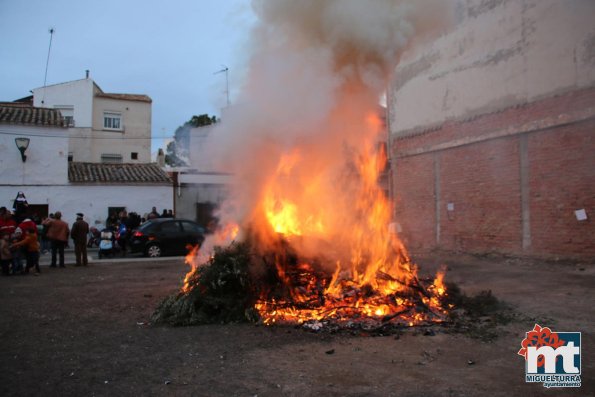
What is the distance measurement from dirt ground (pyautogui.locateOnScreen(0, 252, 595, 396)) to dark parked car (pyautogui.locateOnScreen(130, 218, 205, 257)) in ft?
27.4

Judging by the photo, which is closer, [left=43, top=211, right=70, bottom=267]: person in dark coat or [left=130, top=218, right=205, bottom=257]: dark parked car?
[left=43, top=211, right=70, bottom=267]: person in dark coat

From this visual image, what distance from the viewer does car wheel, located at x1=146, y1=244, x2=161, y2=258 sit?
657 inches

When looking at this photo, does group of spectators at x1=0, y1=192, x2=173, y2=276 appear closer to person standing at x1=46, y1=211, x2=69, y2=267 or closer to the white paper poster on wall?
person standing at x1=46, y1=211, x2=69, y2=267

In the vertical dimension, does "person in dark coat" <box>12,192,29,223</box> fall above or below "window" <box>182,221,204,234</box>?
above

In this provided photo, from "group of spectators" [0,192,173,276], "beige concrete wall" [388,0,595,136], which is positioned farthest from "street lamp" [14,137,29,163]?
"beige concrete wall" [388,0,595,136]

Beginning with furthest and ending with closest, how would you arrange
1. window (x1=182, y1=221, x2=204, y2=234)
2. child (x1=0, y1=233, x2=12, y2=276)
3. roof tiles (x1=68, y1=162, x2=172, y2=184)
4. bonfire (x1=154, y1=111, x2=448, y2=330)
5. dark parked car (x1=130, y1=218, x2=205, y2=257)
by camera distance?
roof tiles (x1=68, y1=162, x2=172, y2=184)
window (x1=182, y1=221, x2=204, y2=234)
dark parked car (x1=130, y1=218, x2=205, y2=257)
child (x1=0, y1=233, x2=12, y2=276)
bonfire (x1=154, y1=111, x2=448, y2=330)

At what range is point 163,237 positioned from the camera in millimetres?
16922

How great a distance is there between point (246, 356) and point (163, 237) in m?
12.7

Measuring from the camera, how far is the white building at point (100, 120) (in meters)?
30.0

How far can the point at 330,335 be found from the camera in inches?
232

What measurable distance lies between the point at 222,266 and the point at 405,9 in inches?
193

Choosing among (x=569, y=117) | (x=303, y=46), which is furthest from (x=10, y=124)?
(x=569, y=117)

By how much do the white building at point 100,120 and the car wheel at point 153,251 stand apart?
53.3 ft

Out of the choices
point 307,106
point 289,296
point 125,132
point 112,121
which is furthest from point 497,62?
point 112,121
